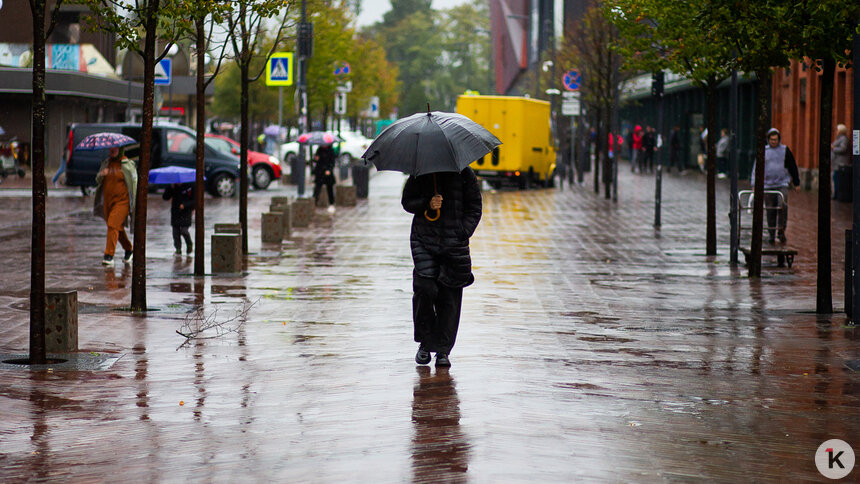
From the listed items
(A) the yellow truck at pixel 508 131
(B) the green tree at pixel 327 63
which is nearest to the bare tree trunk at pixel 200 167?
(A) the yellow truck at pixel 508 131

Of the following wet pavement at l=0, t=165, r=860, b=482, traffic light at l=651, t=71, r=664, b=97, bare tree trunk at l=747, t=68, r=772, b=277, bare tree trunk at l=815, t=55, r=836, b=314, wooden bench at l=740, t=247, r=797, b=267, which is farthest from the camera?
traffic light at l=651, t=71, r=664, b=97

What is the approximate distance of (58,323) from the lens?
9.89 meters

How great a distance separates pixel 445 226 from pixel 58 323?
289 centimetres

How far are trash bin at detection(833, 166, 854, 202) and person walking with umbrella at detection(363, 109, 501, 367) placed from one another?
22.1m

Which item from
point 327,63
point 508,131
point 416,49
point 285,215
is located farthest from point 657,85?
point 416,49

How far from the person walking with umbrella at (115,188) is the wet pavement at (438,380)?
2.15 ft

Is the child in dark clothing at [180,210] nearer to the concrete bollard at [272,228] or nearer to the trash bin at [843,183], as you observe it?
the concrete bollard at [272,228]

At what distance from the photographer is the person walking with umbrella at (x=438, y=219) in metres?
9.24

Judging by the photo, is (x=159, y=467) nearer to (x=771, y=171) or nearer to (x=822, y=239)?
(x=822, y=239)

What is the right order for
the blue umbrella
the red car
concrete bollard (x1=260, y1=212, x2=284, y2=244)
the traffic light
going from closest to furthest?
the blue umbrella < concrete bollard (x1=260, y1=212, x2=284, y2=244) < the traffic light < the red car

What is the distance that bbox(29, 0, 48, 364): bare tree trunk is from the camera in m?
9.34

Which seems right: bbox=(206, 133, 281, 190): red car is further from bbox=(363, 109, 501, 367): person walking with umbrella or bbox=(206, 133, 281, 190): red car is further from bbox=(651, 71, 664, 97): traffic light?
bbox=(363, 109, 501, 367): person walking with umbrella

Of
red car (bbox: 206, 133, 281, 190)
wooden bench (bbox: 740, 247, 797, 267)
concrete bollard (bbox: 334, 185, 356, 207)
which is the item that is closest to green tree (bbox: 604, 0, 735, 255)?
wooden bench (bbox: 740, 247, 797, 267)

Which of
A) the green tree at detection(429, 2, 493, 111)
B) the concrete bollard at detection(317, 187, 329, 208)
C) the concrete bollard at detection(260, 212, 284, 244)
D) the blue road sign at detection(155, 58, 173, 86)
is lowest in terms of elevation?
the concrete bollard at detection(260, 212, 284, 244)
